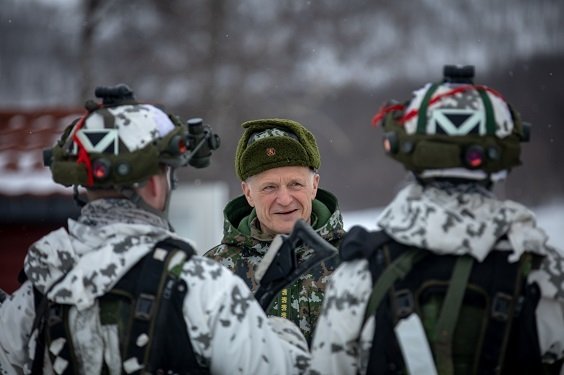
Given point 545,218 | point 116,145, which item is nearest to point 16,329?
point 116,145

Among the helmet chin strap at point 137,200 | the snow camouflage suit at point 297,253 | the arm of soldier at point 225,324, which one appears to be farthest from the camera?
the snow camouflage suit at point 297,253

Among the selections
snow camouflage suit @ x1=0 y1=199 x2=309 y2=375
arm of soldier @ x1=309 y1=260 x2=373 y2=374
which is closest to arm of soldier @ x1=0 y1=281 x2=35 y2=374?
snow camouflage suit @ x1=0 y1=199 x2=309 y2=375

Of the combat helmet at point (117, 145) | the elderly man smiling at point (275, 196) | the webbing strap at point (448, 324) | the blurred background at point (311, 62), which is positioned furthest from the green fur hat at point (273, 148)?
the blurred background at point (311, 62)

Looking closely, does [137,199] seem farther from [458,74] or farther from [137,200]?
[458,74]

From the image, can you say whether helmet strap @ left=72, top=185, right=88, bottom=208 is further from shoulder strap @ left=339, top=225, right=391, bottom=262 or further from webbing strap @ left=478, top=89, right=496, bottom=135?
webbing strap @ left=478, top=89, right=496, bottom=135

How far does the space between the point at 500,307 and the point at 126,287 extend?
119 cm

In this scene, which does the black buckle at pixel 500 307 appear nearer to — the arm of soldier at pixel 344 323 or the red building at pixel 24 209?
the arm of soldier at pixel 344 323

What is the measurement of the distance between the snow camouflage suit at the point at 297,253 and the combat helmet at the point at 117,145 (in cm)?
116

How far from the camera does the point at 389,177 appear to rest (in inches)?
790

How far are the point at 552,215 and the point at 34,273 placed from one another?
14677mm

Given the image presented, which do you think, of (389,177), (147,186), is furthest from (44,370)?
(389,177)

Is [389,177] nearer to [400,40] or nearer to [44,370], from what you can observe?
[400,40]

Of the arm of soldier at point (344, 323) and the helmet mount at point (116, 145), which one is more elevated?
the helmet mount at point (116, 145)

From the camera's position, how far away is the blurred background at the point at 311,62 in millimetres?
18359
